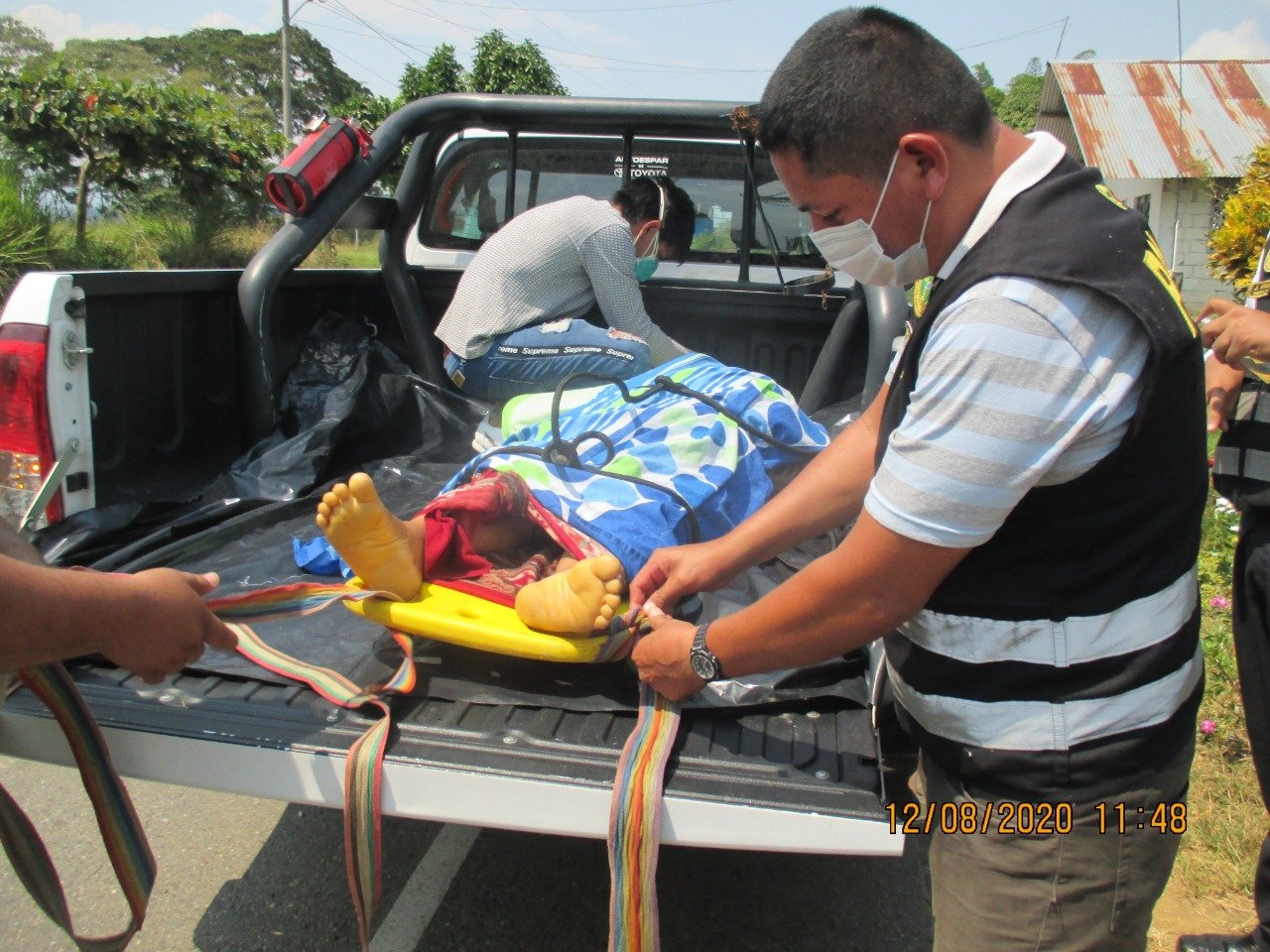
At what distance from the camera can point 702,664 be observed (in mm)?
1440

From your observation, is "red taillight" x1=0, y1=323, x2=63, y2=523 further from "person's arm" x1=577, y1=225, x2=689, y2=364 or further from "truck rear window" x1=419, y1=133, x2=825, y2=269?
"truck rear window" x1=419, y1=133, x2=825, y2=269

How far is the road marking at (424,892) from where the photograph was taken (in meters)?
2.16

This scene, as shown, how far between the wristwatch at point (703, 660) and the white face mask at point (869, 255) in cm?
56

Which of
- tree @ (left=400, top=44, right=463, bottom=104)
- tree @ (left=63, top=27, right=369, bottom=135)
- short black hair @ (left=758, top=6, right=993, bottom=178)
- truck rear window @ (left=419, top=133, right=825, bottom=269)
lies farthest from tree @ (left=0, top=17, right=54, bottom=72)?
short black hair @ (left=758, top=6, right=993, bottom=178)

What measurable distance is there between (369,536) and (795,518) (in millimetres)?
759

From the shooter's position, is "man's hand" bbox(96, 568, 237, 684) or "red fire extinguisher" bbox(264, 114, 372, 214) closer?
"man's hand" bbox(96, 568, 237, 684)

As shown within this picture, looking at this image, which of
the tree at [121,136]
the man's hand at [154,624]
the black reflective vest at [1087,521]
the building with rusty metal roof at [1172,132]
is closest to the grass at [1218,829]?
the black reflective vest at [1087,521]

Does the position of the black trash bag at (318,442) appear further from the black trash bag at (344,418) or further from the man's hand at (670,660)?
the man's hand at (670,660)

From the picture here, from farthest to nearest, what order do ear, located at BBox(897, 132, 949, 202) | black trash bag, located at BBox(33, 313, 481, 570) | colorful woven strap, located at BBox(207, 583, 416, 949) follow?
black trash bag, located at BBox(33, 313, 481, 570) → colorful woven strap, located at BBox(207, 583, 416, 949) → ear, located at BBox(897, 132, 949, 202)

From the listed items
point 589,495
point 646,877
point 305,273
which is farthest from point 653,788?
point 305,273

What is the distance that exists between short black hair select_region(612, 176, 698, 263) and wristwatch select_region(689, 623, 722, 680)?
7.56 feet

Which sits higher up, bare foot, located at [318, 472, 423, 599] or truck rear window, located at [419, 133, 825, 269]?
truck rear window, located at [419, 133, 825, 269]

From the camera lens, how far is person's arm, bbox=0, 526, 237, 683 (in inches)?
48.6

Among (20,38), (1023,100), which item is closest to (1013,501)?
(20,38)
